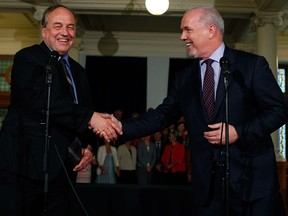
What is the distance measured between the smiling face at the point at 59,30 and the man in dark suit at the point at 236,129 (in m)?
0.75

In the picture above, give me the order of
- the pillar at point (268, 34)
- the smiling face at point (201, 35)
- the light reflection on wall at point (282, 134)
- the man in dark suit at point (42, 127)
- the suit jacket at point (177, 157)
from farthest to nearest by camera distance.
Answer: the light reflection on wall at point (282, 134), the pillar at point (268, 34), the suit jacket at point (177, 157), the smiling face at point (201, 35), the man in dark suit at point (42, 127)

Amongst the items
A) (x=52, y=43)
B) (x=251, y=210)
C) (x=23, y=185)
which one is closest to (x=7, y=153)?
(x=23, y=185)

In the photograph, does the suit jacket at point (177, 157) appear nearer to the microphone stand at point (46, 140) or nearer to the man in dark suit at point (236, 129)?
the man in dark suit at point (236, 129)

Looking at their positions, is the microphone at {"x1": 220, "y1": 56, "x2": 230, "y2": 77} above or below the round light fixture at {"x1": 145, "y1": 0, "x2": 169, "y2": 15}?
below

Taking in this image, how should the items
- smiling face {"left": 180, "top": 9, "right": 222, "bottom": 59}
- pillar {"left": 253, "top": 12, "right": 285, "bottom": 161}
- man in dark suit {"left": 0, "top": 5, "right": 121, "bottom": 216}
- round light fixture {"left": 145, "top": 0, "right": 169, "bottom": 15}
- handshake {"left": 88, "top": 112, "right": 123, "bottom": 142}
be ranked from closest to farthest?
man in dark suit {"left": 0, "top": 5, "right": 121, "bottom": 216} → smiling face {"left": 180, "top": 9, "right": 222, "bottom": 59} → handshake {"left": 88, "top": 112, "right": 123, "bottom": 142} → round light fixture {"left": 145, "top": 0, "right": 169, "bottom": 15} → pillar {"left": 253, "top": 12, "right": 285, "bottom": 161}

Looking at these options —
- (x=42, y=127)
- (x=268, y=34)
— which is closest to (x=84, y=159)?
(x=42, y=127)

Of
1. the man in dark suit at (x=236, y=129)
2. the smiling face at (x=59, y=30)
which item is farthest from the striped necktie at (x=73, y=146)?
the man in dark suit at (x=236, y=129)

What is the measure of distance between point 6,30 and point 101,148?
489 cm

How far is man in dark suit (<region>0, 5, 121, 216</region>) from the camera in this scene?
2.34 m

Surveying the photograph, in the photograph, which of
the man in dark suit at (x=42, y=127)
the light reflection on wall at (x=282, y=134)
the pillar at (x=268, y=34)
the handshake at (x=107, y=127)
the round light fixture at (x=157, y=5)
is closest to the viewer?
the man in dark suit at (x=42, y=127)

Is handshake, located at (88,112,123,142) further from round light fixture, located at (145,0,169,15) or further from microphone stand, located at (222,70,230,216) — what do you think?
round light fixture, located at (145,0,169,15)

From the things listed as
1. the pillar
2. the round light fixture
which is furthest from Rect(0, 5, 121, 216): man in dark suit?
the pillar

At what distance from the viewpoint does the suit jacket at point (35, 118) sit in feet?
7.73

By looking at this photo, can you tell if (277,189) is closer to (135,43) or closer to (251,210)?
(251,210)
